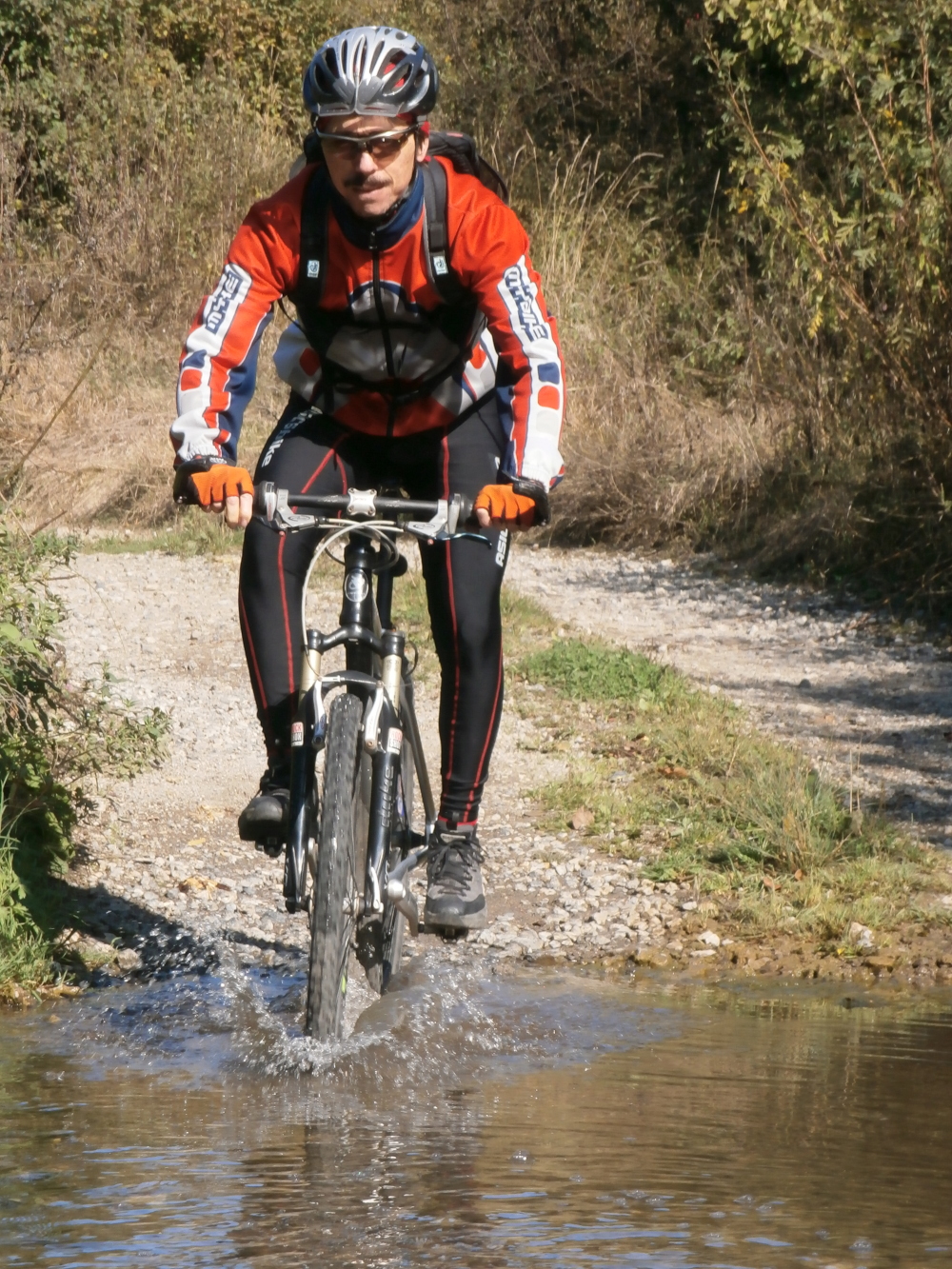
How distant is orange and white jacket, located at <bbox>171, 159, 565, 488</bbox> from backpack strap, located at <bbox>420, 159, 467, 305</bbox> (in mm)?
15

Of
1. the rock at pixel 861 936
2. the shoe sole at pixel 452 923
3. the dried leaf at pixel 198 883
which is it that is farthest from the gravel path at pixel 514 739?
the shoe sole at pixel 452 923

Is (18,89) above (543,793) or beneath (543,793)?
above

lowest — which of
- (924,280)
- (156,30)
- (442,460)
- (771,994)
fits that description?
(771,994)

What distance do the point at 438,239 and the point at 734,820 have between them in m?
2.61

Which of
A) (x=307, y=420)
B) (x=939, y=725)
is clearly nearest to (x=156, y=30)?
(x=939, y=725)

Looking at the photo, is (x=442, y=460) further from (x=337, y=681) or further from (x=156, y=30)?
(x=156, y=30)

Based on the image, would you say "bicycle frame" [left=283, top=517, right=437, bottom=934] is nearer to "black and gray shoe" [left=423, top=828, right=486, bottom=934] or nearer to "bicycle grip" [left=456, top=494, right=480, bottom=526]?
"bicycle grip" [left=456, top=494, right=480, bottom=526]

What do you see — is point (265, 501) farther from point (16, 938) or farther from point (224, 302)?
point (16, 938)

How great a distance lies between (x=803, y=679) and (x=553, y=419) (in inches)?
181

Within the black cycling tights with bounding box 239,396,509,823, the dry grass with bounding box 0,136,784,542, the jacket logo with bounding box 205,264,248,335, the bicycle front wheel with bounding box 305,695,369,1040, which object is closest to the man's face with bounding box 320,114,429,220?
the jacket logo with bounding box 205,264,248,335

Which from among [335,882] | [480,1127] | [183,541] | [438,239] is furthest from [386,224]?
[183,541]

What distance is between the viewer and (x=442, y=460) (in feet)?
14.8

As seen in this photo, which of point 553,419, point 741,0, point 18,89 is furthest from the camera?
point 18,89

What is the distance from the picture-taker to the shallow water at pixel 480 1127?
2.90 m
